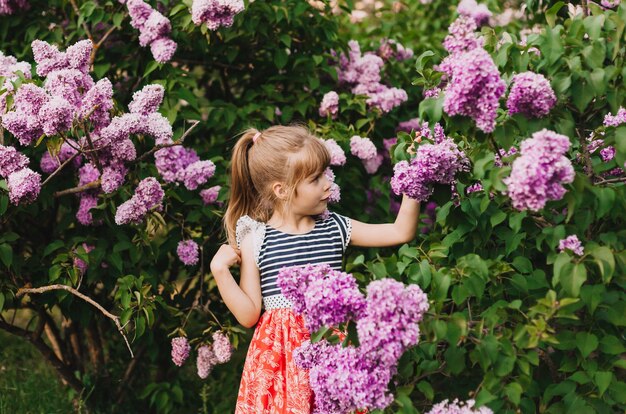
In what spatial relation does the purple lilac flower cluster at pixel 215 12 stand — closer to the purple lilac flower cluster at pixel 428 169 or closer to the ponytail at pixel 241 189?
the ponytail at pixel 241 189

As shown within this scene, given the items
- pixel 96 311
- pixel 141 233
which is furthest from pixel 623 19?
pixel 96 311

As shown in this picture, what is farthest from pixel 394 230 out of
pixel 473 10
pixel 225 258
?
pixel 473 10

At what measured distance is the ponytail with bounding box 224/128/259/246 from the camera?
3.16 metres

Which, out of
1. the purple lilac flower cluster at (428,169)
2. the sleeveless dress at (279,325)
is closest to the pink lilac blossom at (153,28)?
the sleeveless dress at (279,325)

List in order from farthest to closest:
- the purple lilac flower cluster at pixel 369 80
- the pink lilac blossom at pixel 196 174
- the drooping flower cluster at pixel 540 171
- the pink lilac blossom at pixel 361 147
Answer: the purple lilac flower cluster at pixel 369 80 < the pink lilac blossom at pixel 361 147 < the pink lilac blossom at pixel 196 174 < the drooping flower cluster at pixel 540 171

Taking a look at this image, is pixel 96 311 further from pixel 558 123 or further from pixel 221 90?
pixel 558 123

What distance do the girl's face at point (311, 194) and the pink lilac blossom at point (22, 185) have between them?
1.00 m

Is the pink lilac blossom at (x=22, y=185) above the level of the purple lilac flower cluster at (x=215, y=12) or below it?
below

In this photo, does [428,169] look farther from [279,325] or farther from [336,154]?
[336,154]

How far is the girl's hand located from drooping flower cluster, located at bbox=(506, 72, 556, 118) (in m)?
1.23

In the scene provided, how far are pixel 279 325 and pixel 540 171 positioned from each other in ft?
4.24

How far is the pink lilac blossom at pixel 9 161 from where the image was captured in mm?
3035

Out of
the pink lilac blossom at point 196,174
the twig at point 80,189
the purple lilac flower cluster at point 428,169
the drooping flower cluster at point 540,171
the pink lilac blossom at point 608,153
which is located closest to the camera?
the drooping flower cluster at point 540,171

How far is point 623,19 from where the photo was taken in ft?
7.44
